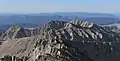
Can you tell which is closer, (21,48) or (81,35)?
(21,48)

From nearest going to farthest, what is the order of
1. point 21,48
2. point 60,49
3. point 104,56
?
point 60,49 → point 21,48 → point 104,56

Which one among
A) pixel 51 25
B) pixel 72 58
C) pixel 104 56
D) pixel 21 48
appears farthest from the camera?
pixel 51 25

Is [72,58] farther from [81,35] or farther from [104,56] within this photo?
[81,35]

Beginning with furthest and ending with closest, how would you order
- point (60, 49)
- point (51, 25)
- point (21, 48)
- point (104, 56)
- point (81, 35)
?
point (51, 25) < point (81, 35) < point (104, 56) < point (21, 48) < point (60, 49)

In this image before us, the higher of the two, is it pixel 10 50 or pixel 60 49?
pixel 60 49

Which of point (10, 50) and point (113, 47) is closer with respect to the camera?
point (10, 50)

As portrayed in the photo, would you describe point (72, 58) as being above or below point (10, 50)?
above

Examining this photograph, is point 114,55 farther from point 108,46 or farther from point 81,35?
point 81,35

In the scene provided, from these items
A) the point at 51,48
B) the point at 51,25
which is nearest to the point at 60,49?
the point at 51,48

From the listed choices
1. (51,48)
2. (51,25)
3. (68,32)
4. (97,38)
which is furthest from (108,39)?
(51,48)
